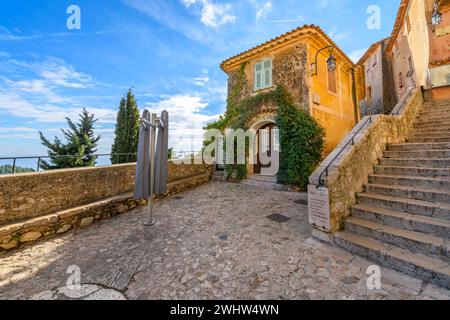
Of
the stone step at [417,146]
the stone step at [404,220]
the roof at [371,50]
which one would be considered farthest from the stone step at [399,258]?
the roof at [371,50]

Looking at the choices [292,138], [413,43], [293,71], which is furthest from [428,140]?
[413,43]

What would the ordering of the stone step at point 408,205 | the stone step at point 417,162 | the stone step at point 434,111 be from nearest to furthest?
the stone step at point 408,205 → the stone step at point 417,162 → the stone step at point 434,111

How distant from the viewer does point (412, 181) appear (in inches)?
128

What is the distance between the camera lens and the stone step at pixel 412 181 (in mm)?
2982

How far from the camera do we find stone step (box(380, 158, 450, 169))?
3413mm

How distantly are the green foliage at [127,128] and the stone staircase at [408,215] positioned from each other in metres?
16.6

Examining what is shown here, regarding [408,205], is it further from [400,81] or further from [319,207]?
[400,81]

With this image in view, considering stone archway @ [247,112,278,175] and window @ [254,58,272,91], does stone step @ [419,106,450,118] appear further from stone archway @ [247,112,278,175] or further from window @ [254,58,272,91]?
window @ [254,58,272,91]

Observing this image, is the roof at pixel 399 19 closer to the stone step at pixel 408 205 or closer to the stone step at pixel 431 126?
the stone step at pixel 431 126

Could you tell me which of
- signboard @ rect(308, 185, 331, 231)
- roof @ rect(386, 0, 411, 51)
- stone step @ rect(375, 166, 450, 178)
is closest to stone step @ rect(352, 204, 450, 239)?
signboard @ rect(308, 185, 331, 231)

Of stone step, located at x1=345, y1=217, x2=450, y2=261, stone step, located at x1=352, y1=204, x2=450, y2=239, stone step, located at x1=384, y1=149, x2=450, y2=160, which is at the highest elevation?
stone step, located at x1=384, y1=149, x2=450, y2=160

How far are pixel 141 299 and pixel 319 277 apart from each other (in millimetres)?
2113

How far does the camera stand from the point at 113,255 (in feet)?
9.68

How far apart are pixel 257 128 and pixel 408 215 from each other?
6.49m
